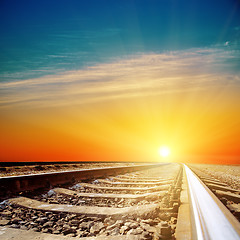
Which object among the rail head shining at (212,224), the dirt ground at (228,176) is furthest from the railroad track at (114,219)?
the dirt ground at (228,176)

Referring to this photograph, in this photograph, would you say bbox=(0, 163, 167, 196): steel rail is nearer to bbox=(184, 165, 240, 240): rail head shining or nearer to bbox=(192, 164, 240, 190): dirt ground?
bbox=(184, 165, 240, 240): rail head shining

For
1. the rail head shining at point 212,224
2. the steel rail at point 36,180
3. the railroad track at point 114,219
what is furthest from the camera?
the steel rail at point 36,180

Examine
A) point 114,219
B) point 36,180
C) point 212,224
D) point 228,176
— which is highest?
point 36,180

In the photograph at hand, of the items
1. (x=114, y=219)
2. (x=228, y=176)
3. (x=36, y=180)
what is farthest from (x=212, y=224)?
(x=228, y=176)

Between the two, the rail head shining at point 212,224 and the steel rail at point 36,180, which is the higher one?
the steel rail at point 36,180

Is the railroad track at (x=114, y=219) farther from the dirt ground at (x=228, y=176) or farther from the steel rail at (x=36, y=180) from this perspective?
the dirt ground at (x=228, y=176)

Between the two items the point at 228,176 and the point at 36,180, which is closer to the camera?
the point at 36,180

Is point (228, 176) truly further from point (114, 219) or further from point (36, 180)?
point (114, 219)

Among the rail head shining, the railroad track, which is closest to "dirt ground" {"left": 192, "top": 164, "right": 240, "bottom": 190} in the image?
the railroad track

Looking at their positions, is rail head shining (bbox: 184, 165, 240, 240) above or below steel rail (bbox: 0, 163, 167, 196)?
below

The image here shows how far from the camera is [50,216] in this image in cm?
281

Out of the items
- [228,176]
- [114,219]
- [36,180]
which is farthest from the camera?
[228,176]

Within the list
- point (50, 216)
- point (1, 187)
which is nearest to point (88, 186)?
point (1, 187)

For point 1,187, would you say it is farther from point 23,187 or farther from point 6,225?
point 6,225
